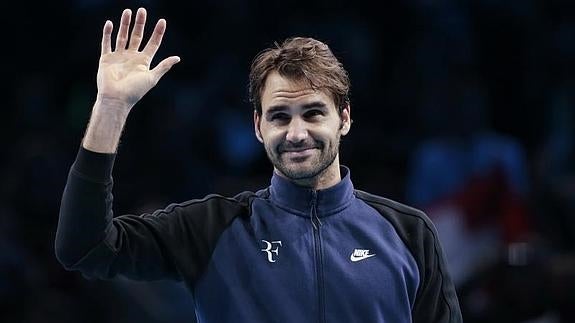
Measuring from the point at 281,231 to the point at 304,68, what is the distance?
→ 512 mm

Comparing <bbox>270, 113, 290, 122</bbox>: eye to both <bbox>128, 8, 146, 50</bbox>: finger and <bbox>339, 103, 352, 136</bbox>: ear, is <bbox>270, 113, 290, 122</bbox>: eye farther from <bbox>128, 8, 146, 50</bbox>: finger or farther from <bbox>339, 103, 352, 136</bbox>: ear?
<bbox>128, 8, 146, 50</bbox>: finger

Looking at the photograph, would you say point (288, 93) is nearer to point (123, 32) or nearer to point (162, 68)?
point (162, 68)

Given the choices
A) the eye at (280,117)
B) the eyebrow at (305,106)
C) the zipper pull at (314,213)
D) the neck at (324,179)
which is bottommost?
the zipper pull at (314,213)

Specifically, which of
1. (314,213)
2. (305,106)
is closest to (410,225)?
(314,213)

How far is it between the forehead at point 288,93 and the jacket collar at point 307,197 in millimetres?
253

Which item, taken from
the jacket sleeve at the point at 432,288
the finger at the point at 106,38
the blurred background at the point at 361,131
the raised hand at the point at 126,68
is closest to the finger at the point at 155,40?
the raised hand at the point at 126,68

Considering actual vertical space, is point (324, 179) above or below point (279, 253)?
above

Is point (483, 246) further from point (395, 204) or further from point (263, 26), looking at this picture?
point (395, 204)

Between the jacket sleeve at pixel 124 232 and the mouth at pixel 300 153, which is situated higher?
the mouth at pixel 300 153

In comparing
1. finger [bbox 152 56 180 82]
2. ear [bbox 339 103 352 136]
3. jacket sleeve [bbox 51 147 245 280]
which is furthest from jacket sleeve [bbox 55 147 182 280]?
ear [bbox 339 103 352 136]

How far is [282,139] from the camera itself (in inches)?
149

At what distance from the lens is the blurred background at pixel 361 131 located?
738cm

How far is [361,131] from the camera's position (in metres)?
8.47

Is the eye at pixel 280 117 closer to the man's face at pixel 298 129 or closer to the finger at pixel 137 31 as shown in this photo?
the man's face at pixel 298 129
